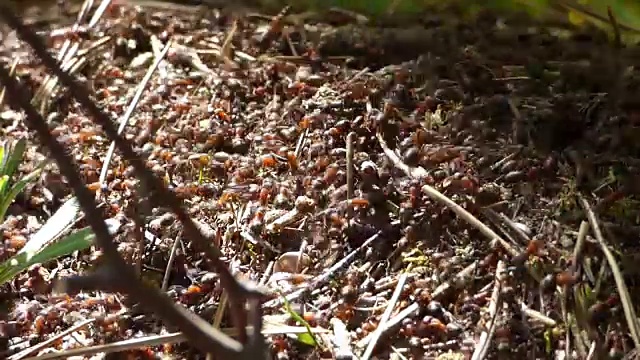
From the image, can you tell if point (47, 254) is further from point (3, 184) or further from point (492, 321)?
point (492, 321)

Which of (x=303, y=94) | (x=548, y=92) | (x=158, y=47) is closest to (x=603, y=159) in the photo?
(x=548, y=92)

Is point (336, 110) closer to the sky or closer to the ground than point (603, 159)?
closer to the sky

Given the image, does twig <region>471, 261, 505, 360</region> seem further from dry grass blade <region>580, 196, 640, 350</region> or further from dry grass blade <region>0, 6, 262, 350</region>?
dry grass blade <region>0, 6, 262, 350</region>

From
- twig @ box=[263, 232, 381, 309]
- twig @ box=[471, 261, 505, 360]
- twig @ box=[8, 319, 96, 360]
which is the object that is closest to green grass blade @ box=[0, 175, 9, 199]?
twig @ box=[8, 319, 96, 360]

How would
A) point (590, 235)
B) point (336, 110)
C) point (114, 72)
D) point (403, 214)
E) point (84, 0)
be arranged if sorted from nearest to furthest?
1. point (590, 235)
2. point (403, 214)
3. point (336, 110)
4. point (114, 72)
5. point (84, 0)

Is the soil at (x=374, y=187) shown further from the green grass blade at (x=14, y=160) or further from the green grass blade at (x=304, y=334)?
the green grass blade at (x=14, y=160)

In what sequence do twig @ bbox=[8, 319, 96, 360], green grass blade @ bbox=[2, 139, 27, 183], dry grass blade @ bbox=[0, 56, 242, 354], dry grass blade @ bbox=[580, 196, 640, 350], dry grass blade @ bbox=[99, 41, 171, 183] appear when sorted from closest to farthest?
1. dry grass blade @ bbox=[0, 56, 242, 354]
2. dry grass blade @ bbox=[580, 196, 640, 350]
3. twig @ bbox=[8, 319, 96, 360]
4. green grass blade @ bbox=[2, 139, 27, 183]
5. dry grass blade @ bbox=[99, 41, 171, 183]

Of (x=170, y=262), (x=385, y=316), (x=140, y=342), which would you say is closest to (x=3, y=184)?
(x=170, y=262)

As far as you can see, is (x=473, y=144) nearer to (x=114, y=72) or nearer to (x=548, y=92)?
(x=548, y=92)
